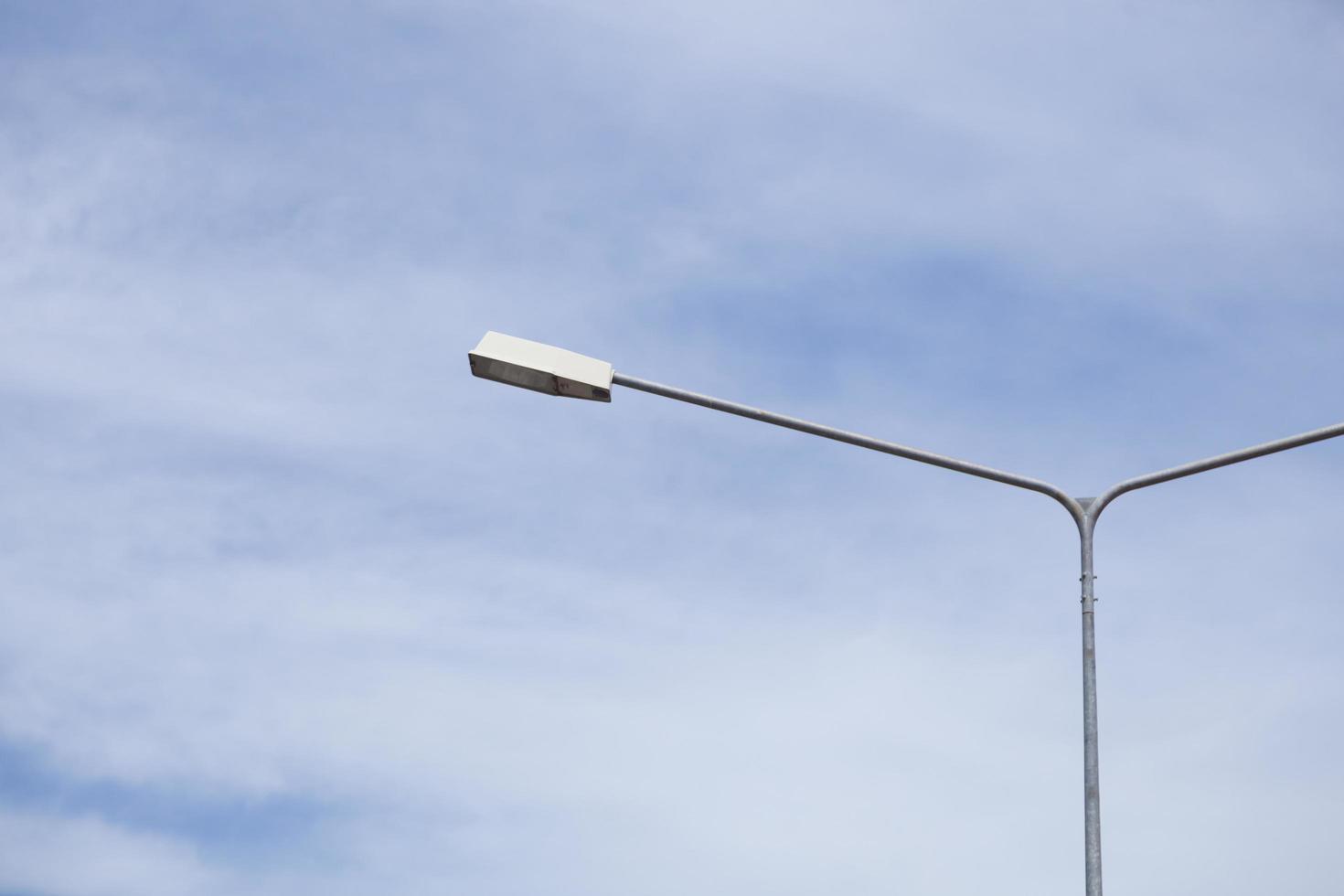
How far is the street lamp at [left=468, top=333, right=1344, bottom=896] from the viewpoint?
13.8 metres

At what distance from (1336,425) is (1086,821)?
3.87 meters

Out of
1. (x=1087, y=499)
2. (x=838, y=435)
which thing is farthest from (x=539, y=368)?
(x=1087, y=499)

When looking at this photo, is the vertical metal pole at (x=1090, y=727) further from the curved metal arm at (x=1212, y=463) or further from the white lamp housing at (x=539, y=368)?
the white lamp housing at (x=539, y=368)

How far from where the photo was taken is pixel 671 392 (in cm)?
1486

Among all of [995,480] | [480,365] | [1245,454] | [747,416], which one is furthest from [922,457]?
[480,365]

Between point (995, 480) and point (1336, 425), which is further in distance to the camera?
point (995, 480)

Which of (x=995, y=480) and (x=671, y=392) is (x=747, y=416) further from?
(x=995, y=480)

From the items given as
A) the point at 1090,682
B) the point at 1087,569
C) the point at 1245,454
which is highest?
the point at 1245,454

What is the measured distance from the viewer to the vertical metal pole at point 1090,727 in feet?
43.4

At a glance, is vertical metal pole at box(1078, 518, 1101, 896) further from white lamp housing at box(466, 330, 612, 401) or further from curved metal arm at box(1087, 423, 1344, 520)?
white lamp housing at box(466, 330, 612, 401)

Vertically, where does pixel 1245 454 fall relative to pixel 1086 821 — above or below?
above

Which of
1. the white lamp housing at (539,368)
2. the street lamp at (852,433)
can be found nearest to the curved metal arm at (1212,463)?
the street lamp at (852,433)

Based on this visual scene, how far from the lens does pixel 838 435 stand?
587 inches

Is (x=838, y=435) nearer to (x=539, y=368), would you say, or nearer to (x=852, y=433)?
(x=852, y=433)
